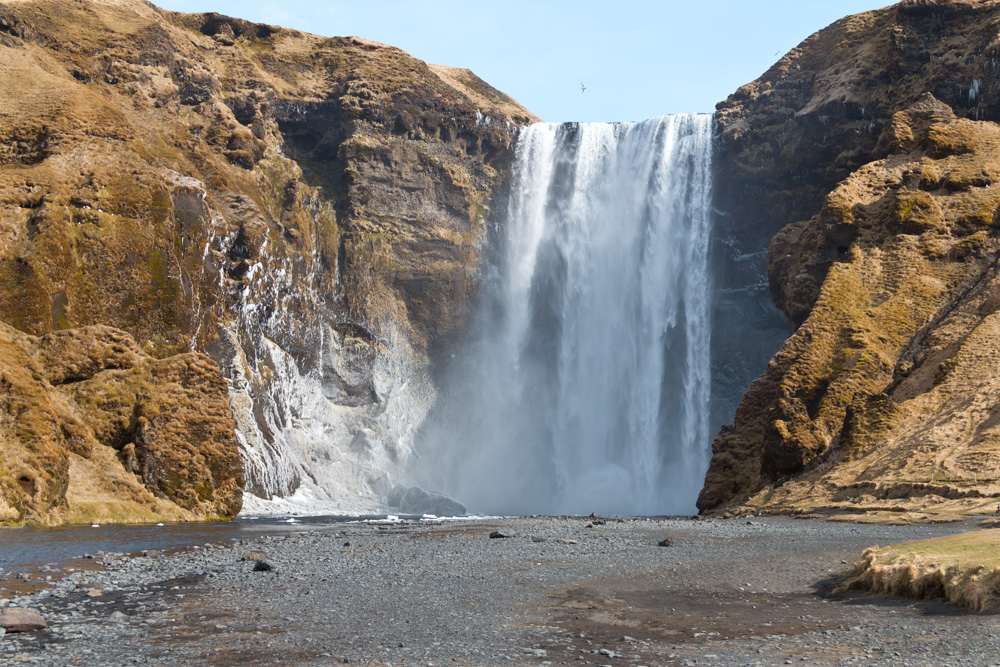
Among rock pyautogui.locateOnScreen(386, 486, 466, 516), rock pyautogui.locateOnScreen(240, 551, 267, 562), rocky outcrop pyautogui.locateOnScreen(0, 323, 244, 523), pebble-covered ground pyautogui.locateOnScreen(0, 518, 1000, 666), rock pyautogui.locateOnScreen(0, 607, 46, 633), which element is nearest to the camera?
pebble-covered ground pyautogui.locateOnScreen(0, 518, 1000, 666)

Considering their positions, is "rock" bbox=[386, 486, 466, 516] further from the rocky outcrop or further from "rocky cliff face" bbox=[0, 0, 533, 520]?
the rocky outcrop

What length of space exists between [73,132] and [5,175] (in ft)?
18.9

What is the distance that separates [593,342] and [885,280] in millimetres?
28055

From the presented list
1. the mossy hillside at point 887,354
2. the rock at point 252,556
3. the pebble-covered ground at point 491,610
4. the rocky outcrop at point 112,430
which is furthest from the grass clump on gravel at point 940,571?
the rocky outcrop at point 112,430

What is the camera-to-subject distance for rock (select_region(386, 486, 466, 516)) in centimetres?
5366

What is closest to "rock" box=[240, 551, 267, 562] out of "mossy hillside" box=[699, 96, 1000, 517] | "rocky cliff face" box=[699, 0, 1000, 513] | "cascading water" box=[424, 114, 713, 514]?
"mossy hillside" box=[699, 96, 1000, 517]

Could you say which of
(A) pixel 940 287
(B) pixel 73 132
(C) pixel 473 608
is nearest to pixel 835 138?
(A) pixel 940 287

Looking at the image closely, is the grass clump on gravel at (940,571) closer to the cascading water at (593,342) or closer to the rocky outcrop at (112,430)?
the rocky outcrop at (112,430)

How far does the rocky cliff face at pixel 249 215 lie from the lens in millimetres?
43938

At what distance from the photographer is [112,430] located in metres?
37.3

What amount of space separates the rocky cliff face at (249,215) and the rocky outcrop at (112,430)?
20 cm

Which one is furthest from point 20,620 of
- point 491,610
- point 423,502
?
point 423,502

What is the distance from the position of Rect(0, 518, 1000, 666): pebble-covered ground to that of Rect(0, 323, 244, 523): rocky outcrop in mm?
12079

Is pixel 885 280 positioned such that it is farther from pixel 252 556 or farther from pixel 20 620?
pixel 20 620
